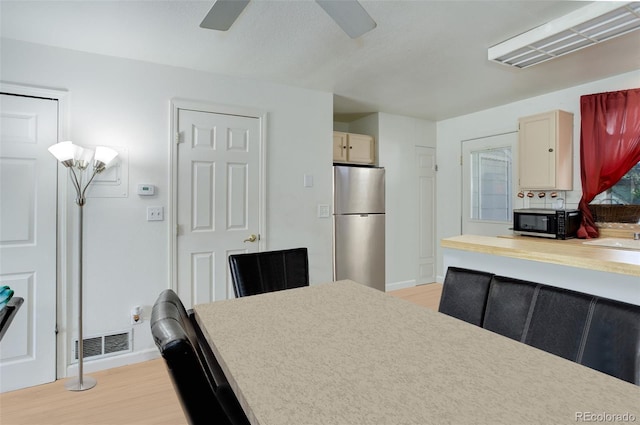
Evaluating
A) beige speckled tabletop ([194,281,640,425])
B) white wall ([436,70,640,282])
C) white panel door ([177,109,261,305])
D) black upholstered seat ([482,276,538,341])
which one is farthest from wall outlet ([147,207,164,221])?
white wall ([436,70,640,282])

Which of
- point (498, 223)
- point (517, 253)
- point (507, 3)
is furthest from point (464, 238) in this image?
point (498, 223)

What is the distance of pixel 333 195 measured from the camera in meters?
3.76

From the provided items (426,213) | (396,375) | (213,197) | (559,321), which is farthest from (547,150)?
(396,375)

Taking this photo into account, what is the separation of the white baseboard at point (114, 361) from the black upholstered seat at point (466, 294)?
240cm

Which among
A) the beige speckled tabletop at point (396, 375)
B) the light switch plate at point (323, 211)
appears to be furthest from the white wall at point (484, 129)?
the beige speckled tabletop at point (396, 375)

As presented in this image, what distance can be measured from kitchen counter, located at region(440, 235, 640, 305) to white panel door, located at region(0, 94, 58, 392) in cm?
277

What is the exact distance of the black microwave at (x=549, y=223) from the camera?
3.12 m

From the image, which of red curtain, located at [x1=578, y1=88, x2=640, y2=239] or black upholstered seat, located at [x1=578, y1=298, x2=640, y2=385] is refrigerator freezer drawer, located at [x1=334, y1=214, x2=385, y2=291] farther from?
black upholstered seat, located at [x1=578, y1=298, x2=640, y2=385]

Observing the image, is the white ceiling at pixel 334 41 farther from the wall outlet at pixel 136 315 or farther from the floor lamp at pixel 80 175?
the wall outlet at pixel 136 315

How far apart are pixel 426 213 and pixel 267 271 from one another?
3.41m

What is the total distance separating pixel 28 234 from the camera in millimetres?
2398

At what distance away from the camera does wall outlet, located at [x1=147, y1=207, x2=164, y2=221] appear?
278cm

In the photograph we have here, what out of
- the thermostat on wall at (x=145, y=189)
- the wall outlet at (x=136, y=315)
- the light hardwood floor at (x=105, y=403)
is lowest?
the light hardwood floor at (x=105, y=403)

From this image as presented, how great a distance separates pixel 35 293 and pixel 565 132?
471cm
